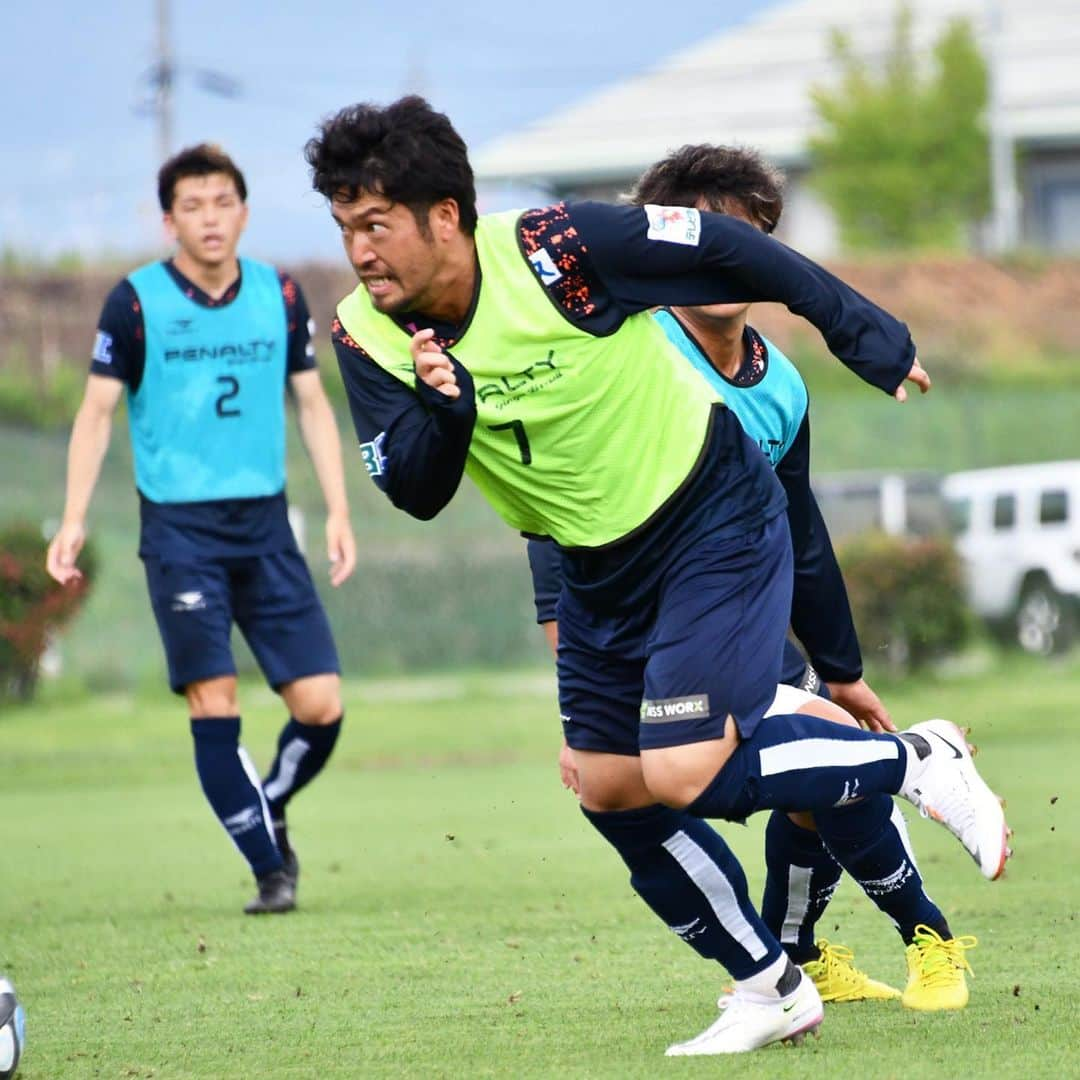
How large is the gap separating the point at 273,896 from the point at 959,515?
41.3 ft

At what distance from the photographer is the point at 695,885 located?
4.67 meters

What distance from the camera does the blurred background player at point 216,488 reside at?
7355 millimetres

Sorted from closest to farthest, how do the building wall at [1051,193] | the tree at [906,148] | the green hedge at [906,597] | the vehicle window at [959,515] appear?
the green hedge at [906,597], the vehicle window at [959,515], the tree at [906,148], the building wall at [1051,193]

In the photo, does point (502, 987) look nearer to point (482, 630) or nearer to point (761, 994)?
point (761, 994)

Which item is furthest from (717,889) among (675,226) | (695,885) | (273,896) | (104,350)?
(104,350)

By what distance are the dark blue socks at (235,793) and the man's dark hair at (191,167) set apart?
1.93 meters

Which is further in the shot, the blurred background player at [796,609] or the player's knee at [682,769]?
the blurred background player at [796,609]

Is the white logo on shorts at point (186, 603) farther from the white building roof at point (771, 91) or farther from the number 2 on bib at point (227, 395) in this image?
the white building roof at point (771, 91)

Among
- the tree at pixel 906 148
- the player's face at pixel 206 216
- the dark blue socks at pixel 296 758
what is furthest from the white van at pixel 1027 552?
the tree at pixel 906 148

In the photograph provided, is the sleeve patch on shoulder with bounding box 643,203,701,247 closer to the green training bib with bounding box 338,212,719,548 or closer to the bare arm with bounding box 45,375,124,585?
the green training bib with bounding box 338,212,719,548

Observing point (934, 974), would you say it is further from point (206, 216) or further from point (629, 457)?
point (206, 216)

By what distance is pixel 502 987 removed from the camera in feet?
18.3

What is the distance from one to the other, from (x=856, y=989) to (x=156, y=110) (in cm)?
3745

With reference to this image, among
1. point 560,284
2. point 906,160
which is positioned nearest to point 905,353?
point 560,284
